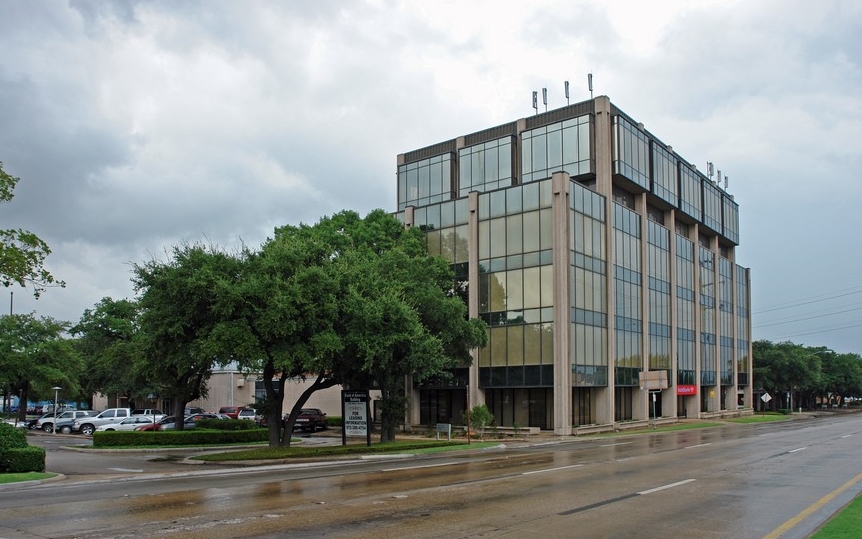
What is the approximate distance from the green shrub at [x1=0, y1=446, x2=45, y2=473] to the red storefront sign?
5134 cm

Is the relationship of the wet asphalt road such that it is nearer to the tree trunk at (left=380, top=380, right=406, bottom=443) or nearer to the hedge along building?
the tree trunk at (left=380, top=380, right=406, bottom=443)

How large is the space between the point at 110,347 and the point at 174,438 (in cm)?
1628

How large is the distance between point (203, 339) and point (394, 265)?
40.8ft

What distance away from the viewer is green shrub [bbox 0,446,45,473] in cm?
2147

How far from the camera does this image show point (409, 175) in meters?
63.8

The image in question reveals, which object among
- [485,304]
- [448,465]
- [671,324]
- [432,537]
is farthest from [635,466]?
[671,324]

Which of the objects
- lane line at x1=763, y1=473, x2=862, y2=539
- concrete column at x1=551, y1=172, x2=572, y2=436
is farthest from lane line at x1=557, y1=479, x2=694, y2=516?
concrete column at x1=551, y1=172, x2=572, y2=436

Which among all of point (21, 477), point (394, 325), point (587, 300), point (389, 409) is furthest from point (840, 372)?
point (21, 477)

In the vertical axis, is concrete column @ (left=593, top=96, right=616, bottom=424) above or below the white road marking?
above

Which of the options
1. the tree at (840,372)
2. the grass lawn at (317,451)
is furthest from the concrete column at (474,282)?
the tree at (840,372)

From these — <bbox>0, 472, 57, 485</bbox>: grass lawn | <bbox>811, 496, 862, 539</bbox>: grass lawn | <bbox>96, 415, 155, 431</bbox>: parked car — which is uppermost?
<bbox>811, 496, 862, 539</bbox>: grass lawn

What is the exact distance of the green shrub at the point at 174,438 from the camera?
36219mm

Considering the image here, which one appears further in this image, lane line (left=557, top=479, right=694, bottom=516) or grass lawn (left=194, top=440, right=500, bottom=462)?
grass lawn (left=194, top=440, right=500, bottom=462)

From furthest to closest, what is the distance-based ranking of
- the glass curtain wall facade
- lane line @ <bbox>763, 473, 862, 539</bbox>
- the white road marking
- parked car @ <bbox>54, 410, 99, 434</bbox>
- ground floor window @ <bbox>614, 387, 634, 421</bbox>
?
ground floor window @ <bbox>614, 387, 634, 421</bbox> → parked car @ <bbox>54, 410, 99, 434</bbox> → the glass curtain wall facade → the white road marking → lane line @ <bbox>763, 473, 862, 539</bbox>
